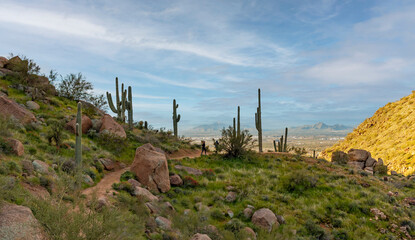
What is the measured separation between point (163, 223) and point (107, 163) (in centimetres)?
938

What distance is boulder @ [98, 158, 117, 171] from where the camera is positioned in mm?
17375

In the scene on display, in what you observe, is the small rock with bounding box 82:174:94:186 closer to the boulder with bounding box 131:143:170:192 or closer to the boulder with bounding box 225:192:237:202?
the boulder with bounding box 131:143:170:192

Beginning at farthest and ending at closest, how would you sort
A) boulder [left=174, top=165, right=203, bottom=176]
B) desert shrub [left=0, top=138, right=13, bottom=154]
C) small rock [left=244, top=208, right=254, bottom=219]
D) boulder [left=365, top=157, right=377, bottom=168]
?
boulder [left=365, top=157, right=377, bottom=168] → boulder [left=174, top=165, right=203, bottom=176] → small rock [left=244, top=208, right=254, bottom=219] → desert shrub [left=0, top=138, right=13, bottom=154]

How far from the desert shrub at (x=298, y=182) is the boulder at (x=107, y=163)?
38.9 ft

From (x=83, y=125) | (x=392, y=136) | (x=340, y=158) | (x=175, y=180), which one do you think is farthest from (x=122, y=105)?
(x=392, y=136)

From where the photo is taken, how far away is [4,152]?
37.9ft

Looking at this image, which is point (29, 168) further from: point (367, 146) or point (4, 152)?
point (367, 146)

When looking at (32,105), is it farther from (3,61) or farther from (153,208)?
(153,208)

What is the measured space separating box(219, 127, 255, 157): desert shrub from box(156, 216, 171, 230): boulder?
14.5 metres

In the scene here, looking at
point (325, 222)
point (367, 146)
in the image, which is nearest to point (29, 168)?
point (325, 222)

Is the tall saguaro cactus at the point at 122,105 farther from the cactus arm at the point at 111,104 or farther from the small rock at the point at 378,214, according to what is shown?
the small rock at the point at 378,214

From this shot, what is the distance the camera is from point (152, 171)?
14766 mm

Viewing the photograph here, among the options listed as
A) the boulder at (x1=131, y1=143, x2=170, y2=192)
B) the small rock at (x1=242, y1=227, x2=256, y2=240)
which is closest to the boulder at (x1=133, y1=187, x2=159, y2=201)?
the boulder at (x1=131, y1=143, x2=170, y2=192)

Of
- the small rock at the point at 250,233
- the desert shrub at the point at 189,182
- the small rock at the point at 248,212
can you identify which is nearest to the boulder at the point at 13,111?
the desert shrub at the point at 189,182
